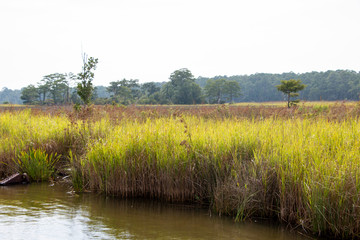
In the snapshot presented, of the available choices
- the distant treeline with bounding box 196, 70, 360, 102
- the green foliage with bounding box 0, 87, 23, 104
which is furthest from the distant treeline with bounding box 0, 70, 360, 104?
the green foliage with bounding box 0, 87, 23, 104

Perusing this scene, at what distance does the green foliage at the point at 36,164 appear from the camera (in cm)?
832

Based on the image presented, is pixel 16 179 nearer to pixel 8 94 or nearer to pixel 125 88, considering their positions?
pixel 125 88

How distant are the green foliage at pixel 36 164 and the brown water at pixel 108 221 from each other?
123 cm


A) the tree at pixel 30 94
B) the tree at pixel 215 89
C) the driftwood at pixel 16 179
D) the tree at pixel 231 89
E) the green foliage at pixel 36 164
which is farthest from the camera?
the tree at pixel 231 89

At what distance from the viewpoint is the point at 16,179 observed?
26.7 feet

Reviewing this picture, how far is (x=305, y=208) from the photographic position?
17.1 feet

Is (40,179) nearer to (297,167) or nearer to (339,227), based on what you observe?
(297,167)

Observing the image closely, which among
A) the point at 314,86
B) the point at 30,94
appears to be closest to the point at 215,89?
the point at 314,86

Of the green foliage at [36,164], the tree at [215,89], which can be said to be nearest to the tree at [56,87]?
the tree at [215,89]

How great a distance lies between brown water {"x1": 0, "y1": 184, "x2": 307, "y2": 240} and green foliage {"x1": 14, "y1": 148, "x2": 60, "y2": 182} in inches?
48.6

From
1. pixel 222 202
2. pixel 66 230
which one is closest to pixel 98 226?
pixel 66 230

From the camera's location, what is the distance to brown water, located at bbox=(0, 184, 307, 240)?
5.09 m

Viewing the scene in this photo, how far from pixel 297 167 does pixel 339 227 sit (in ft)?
3.38

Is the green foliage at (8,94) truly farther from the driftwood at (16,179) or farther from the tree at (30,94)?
the driftwood at (16,179)
